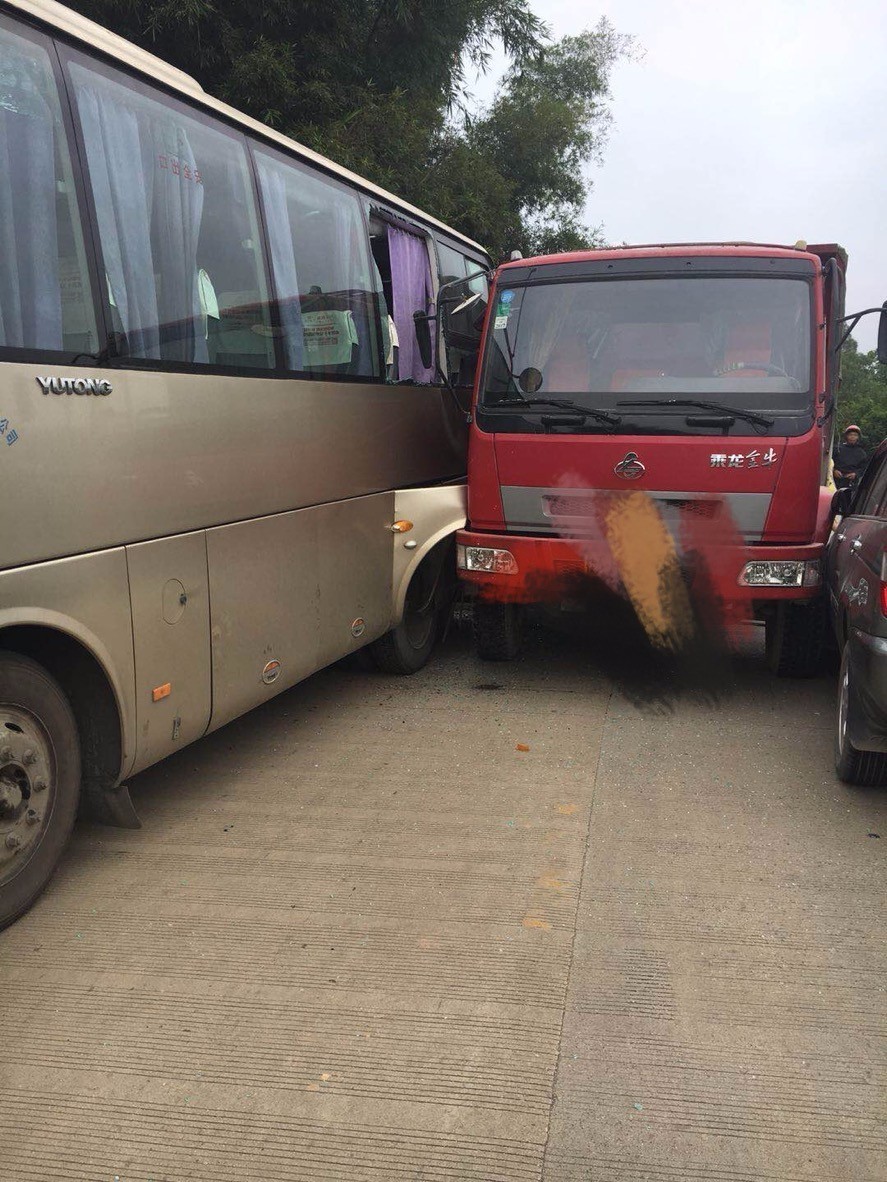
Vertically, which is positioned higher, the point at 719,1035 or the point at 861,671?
the point at 861,671

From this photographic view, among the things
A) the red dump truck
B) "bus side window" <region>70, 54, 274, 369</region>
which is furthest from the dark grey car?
"bus side window" <region>70, 54, 274, 369</region>

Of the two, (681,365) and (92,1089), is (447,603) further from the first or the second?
(92,1089)

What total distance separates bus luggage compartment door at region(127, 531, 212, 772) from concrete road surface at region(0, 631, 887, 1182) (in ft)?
1.66

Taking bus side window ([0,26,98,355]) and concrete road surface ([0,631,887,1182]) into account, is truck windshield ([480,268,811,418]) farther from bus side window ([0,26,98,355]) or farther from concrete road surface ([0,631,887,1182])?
bus side window ([0,26,98,355])

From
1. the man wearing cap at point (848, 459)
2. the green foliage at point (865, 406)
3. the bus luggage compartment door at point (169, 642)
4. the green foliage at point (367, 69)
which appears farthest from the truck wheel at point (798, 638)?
the green foliage at point (865, 406)

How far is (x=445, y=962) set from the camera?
134 inches

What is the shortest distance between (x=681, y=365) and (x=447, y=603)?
100 inches

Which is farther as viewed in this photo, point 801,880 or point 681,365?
point 681,365

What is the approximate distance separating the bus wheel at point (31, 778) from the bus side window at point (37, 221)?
3.68 feet

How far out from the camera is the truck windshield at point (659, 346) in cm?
617

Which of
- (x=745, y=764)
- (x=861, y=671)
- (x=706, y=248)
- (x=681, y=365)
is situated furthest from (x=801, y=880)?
(x=706, y=248)

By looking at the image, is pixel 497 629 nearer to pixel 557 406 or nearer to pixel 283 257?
pixel 557 406

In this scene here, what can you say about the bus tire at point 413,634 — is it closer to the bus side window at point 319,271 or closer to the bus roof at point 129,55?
the bus side window at point 319,271

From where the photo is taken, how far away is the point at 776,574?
6.09 m
